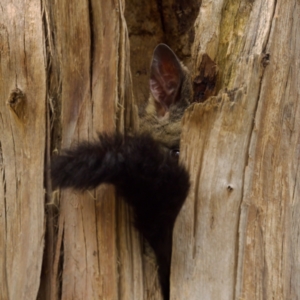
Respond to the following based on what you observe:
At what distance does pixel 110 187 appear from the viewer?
8.12 ft

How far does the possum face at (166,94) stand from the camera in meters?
3.29

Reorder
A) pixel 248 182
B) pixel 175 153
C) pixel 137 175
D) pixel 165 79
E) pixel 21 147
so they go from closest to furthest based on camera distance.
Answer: pixel 137 175
pixel 248 182
pixel 21 147
pixel 175 153
pixel 165 79

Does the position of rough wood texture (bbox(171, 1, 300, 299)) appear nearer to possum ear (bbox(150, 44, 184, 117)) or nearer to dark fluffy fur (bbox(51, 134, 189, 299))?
dark fluffy fur (bbox(51, 134, 189, 299))

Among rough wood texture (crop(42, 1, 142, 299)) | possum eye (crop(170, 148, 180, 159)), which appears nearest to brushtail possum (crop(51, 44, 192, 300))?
rough wood texture (crop(42, 1, 142, 299))

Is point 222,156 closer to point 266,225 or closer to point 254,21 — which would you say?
point 266,225

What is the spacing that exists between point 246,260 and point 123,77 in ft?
3.58

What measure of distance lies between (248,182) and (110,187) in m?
0.66

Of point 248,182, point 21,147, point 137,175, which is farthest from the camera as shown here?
point 21,147

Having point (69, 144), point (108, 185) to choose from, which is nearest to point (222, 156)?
point (108, 185)

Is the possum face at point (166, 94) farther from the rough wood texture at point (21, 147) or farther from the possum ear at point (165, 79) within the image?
the rough wood texture at point (21, 147)

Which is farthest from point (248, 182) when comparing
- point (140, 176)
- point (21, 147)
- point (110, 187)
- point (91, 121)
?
point (21, 147)

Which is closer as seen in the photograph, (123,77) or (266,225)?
(266,225)

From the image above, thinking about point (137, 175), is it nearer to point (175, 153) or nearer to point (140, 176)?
point (140, 176)

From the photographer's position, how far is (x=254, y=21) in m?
2.58
